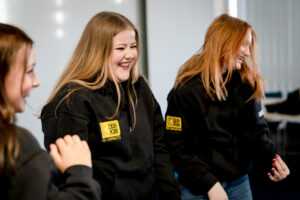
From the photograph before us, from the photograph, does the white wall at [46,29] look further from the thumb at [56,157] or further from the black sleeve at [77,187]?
the black sleeve at [77,187]

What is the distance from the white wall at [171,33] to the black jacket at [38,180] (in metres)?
2.36

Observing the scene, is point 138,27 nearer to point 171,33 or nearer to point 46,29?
point 171,33

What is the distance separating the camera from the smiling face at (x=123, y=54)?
4.89 feet

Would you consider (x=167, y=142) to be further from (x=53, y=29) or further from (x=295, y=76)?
(x=295, y=76)

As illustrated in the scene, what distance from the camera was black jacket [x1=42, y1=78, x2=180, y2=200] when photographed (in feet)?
4.43

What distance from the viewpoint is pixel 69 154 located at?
1.03 meters

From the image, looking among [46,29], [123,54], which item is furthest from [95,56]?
[46,29]

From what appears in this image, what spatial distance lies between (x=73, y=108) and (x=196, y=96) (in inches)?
25.5

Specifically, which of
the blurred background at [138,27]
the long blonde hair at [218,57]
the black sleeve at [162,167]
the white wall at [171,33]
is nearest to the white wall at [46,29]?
the blurred background at [138,27]

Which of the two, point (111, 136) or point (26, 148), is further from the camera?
point (111, 136)

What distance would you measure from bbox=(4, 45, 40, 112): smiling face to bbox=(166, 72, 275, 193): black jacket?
88 centimetres

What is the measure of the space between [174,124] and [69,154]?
2.47 ft

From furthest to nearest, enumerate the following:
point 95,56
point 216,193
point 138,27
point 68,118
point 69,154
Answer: point 138,27 → point 216,193 → point 95,56 → point 68,118 → point 69,154

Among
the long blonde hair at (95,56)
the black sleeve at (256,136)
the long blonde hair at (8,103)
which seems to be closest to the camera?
the long blonde hair at (8,103)
